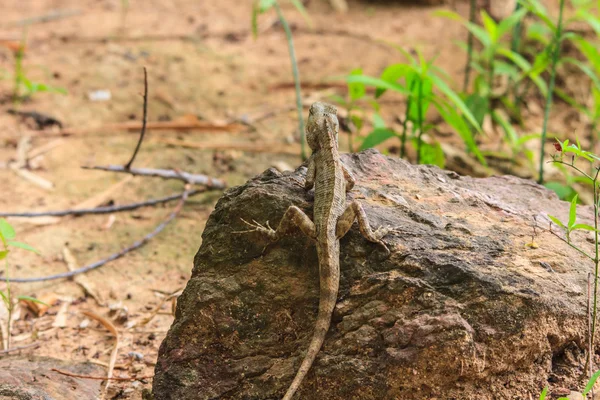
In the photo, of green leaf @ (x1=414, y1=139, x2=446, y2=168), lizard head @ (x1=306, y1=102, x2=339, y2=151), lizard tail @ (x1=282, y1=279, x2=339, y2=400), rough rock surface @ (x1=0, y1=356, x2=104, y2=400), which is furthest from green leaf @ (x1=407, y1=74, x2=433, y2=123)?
rough rock surface @ (x1=0, y1=356, x2=104, y2=400)

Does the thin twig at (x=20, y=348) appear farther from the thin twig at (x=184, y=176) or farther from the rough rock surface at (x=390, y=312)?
the thin twig at (x=184, y=176)

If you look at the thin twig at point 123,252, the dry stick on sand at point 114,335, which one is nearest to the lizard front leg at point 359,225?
the dry stick on sand at point 114,335

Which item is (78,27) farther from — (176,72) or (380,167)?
(380,167)

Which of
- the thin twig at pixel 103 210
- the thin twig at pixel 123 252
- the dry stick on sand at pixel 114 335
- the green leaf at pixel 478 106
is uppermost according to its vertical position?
the green leaf at pixel 478 106

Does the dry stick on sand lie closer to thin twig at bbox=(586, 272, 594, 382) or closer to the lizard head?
the lizard head

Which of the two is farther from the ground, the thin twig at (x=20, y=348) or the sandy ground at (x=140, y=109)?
the sandy ground at (x=140, y=109)

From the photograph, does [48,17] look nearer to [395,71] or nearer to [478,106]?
[395,71]
